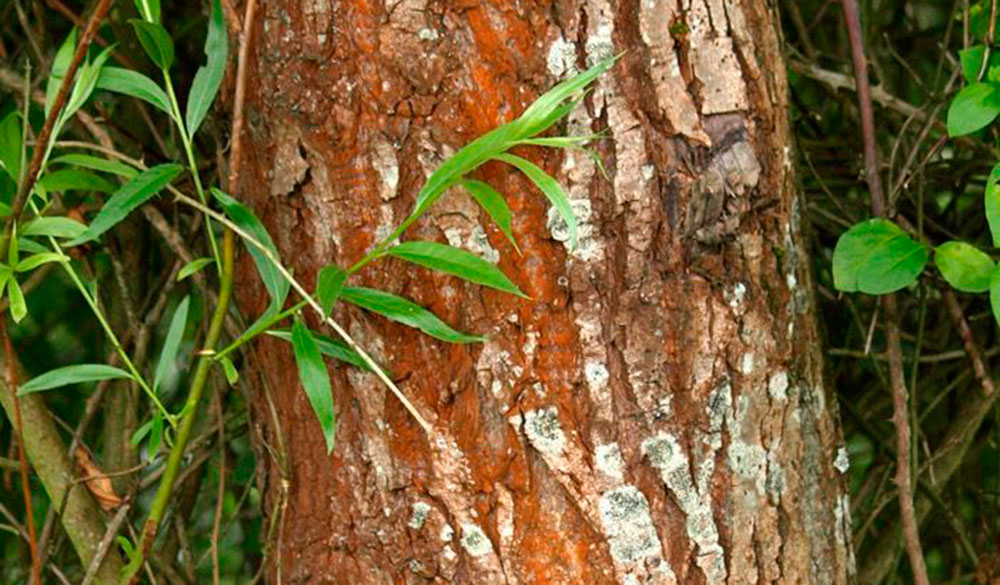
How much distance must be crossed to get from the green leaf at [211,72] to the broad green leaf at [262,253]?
0.09 m

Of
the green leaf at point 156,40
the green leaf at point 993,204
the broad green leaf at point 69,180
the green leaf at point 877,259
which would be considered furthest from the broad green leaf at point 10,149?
the green leaf at point 993,204

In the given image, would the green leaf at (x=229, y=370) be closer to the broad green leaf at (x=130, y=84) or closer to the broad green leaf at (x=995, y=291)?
the broad green leaf at (x=130, y=84)

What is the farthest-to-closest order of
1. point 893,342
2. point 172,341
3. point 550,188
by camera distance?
point 893,342 → point 172,341 → point 550,188

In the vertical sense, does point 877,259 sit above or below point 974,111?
below

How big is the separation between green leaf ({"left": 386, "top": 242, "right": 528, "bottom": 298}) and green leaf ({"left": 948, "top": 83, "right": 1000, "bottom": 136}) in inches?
19.2

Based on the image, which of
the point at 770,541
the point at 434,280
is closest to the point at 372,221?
the point at 434,280

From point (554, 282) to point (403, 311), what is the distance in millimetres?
130

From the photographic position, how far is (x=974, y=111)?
1223 millimetres

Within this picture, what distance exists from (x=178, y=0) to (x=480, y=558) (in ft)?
3.23

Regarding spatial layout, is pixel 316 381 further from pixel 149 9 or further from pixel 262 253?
pixel 149 9

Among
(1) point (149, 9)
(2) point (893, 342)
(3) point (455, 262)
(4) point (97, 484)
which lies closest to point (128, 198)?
(1) point (149, 9)

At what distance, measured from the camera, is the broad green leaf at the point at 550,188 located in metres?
0.99

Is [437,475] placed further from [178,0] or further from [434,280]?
[178,0]

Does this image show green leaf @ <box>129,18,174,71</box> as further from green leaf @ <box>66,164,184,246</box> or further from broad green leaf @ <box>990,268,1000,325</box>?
broad green leaf @ <box>990,268,1000,325</box>
